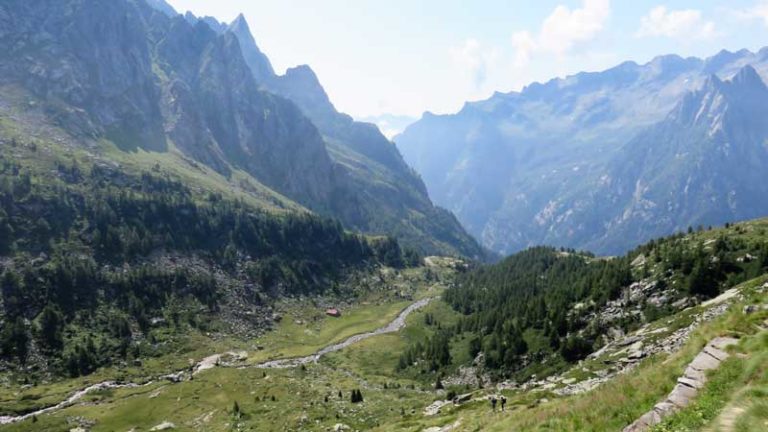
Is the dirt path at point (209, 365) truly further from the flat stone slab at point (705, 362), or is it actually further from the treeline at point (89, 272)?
the flat stone slab at point (705, 362)

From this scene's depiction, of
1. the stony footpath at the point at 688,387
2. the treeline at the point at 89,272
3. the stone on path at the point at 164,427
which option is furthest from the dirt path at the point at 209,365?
the stony footpath at the point at 688,387

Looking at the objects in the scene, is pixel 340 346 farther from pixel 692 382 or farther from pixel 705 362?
pixel 692 382

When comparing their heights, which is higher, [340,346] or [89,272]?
[89,272]

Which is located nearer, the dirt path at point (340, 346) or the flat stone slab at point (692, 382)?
the flat stone slab at point (692, 382)

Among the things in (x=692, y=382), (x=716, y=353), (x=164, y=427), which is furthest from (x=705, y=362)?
(x=164, y=427)

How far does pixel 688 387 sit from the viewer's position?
2009cm

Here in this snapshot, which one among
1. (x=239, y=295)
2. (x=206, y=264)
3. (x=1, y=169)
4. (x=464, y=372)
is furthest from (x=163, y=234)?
(x=464, y=372)

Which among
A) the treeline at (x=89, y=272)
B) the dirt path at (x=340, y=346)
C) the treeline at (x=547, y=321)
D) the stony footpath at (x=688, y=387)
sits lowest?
the dirt path at (x=340, y=346)

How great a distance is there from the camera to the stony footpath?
1917 cm

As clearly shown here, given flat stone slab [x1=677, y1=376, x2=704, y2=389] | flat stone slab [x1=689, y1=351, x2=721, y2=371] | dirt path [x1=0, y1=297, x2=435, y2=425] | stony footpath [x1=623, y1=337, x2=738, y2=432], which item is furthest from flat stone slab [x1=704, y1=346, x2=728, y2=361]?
dirt path [x1=0, y1=297, x2=435, y2=425]

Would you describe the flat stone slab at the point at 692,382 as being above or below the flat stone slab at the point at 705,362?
below

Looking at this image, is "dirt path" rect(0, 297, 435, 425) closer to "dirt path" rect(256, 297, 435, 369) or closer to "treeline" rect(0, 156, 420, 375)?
"dirt path" rect(256, 297, 435, 369)

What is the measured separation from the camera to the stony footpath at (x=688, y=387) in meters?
19.2

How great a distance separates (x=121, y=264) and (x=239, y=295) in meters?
38.7
